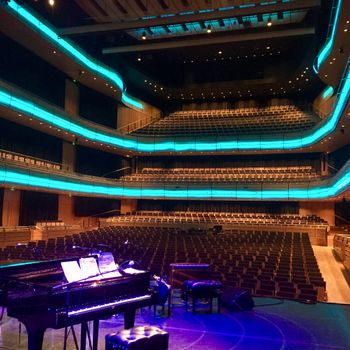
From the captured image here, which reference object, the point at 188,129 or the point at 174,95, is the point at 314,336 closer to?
the point at 188,129

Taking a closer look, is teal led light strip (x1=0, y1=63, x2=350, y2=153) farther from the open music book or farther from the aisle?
the open music book

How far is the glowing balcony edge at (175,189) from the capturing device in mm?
13469

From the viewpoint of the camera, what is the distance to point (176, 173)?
23.7m

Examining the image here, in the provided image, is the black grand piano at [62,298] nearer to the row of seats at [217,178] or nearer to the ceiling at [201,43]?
the ceiling at [201,43]

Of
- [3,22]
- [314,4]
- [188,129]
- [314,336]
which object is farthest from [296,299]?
[188,129]

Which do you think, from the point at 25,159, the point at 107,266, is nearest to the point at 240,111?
the point at 25,159

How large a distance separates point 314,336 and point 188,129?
19632 millimetres

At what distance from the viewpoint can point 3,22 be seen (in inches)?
530

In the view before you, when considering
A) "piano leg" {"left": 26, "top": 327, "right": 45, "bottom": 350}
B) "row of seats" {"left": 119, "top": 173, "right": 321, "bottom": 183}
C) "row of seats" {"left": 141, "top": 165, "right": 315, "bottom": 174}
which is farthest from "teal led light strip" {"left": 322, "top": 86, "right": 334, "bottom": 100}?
"piano leg" {"left": 26, "top": 327, "right": 45, "bottom": 350}

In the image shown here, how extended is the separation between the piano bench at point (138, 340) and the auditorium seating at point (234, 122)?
759 inches

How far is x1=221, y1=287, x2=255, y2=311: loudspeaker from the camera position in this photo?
560cm

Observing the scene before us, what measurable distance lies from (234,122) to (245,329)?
64.9ft

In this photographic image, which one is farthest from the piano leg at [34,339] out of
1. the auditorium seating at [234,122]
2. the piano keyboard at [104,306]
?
the auditorium seating at [234,122]

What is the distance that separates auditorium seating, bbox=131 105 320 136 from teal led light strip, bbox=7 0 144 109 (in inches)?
143
